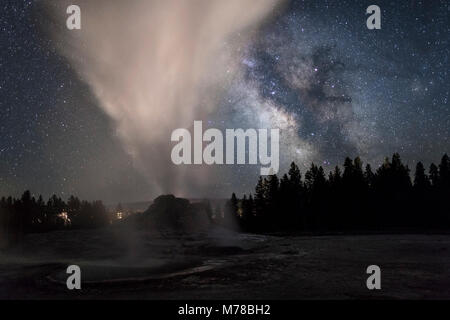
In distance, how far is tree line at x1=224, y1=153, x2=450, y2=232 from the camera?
60250mm

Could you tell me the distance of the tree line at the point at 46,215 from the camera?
7972 cm

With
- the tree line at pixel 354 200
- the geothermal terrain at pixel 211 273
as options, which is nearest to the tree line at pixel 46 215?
the tree line at pixel 354 200

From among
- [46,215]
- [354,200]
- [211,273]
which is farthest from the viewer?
[46,215]

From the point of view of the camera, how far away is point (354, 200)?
64812 millimetres

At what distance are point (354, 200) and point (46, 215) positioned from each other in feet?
277

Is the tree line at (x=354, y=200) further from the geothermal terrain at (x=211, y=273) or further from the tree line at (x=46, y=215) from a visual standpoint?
the tree line at (x=46, y=215)

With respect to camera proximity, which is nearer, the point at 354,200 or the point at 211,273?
the point at 211,273

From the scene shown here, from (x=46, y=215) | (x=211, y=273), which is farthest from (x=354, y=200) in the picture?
(x=46, y=215)

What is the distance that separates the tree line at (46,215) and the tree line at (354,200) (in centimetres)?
4292

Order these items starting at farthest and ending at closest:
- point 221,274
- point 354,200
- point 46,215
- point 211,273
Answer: point 46,215
point 354,200
point 211,273
point 221,274

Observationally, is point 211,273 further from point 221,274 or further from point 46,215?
point 46,215
